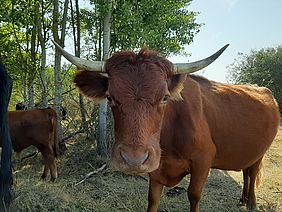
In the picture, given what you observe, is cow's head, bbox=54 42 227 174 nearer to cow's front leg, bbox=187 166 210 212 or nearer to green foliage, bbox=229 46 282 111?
cow's front leg, bbox=187 166 210 212

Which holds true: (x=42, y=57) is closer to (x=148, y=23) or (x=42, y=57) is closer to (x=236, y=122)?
(x=148, y=23)

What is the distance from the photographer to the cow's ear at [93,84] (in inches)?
152

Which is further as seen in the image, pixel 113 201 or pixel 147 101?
pixel 113 201

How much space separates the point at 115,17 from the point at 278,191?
5216 mm

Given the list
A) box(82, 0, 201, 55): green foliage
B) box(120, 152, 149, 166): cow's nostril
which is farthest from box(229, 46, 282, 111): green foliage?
box(120, 152, 149, 166): cow's nostril

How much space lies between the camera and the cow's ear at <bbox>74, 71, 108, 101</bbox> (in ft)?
12.6

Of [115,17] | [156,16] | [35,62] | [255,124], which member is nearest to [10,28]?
[35,62]

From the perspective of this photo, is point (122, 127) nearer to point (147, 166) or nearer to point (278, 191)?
point (147, 166)

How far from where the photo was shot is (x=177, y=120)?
4.34 metres

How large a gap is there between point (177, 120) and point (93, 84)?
1.01m

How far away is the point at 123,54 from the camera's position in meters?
3.71

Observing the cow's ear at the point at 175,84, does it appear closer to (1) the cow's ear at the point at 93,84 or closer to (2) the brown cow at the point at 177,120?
(2) the brown cow at the point at 177,120

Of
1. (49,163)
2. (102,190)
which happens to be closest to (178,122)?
(102,190)

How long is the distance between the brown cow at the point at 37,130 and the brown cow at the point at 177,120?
3.96 metres
